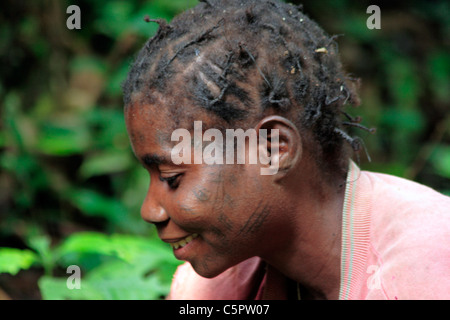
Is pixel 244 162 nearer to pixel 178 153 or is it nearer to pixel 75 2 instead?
pixel 178 153

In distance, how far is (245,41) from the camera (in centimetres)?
188

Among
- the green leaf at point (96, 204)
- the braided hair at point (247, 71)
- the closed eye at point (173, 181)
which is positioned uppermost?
the braided hair at point (247, 71)

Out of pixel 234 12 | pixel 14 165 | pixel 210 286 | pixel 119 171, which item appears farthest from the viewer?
pixel 119 171

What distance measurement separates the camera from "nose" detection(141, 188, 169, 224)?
76.8 inches

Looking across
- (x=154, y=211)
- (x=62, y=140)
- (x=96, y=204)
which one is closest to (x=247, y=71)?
(x=154, y=211)

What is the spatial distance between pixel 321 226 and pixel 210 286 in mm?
656

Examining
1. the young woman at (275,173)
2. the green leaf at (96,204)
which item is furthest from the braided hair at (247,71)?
the green leaf at (96,204)

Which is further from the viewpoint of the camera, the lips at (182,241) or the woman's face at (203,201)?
the lips at (182,241)

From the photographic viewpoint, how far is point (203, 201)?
6.08 ft

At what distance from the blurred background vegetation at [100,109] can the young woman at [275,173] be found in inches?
52.4

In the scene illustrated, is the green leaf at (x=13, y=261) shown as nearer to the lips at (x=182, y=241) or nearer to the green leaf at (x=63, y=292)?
the green leaf at (x=63, y=292)

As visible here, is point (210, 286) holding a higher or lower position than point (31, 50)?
lower

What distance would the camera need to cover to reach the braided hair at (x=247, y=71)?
185cm
